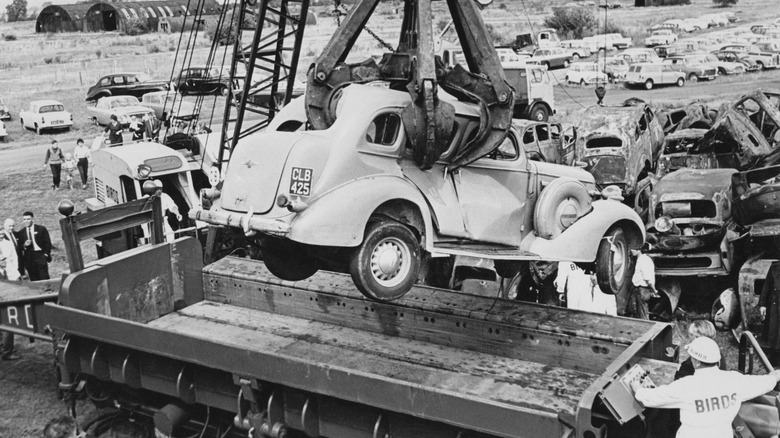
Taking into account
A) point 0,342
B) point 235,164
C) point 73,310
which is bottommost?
point 0,342

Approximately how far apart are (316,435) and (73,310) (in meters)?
2.55

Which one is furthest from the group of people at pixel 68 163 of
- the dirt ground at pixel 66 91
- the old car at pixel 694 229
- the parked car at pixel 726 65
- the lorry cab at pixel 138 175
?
the parked car at pixel 726 65

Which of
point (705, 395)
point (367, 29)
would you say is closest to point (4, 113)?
point (367, 29)

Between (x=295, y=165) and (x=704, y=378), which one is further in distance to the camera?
(x=295, y=165)

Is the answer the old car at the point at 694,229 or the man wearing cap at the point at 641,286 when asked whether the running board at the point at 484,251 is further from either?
the old car at the point at 694,229

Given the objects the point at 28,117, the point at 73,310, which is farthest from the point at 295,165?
the point at 28,117

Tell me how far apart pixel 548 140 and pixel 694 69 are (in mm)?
20216

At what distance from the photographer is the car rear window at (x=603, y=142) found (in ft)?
51.9

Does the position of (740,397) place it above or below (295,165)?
below

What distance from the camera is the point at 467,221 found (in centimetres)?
713

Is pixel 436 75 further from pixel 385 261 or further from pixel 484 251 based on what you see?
pixel 385 261

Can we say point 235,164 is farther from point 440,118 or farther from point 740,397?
point 740,397

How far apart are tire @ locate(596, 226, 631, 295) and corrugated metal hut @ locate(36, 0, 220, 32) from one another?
53185mm

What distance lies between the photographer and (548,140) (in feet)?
61.9
